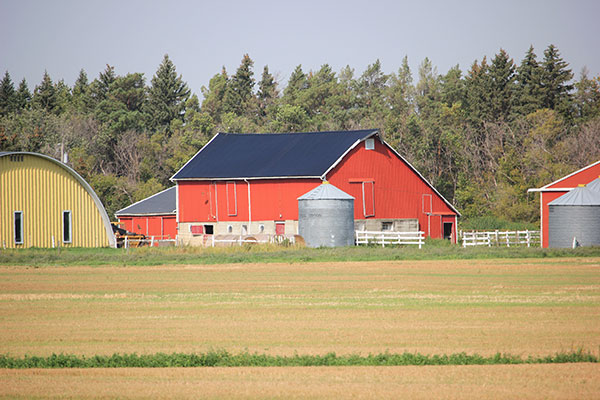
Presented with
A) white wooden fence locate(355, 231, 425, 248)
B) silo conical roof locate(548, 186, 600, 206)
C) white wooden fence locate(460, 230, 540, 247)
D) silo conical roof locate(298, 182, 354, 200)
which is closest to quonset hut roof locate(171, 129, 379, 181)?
silo conical roof locate(298, 182, 354, 200)

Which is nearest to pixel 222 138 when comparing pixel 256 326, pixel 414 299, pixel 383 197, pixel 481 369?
pixel 383 197

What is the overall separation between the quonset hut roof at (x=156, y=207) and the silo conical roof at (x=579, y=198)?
82.6 feet

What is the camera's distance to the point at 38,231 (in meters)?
43.5

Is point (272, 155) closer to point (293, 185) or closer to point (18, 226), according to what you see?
point (293, 185)

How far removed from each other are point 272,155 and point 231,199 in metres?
4.04

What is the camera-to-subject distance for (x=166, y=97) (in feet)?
364

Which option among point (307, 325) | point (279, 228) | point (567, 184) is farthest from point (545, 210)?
point (307, 325)

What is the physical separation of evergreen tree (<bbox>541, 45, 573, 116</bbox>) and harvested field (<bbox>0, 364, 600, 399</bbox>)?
2969 inches

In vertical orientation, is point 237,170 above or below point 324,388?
above

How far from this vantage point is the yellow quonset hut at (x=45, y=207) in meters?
42.4

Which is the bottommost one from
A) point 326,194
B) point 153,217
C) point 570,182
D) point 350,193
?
point 153,217

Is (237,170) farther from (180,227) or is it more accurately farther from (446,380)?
(446,380)

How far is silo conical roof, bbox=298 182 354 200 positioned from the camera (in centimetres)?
4664

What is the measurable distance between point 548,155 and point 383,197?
20.8 meters
